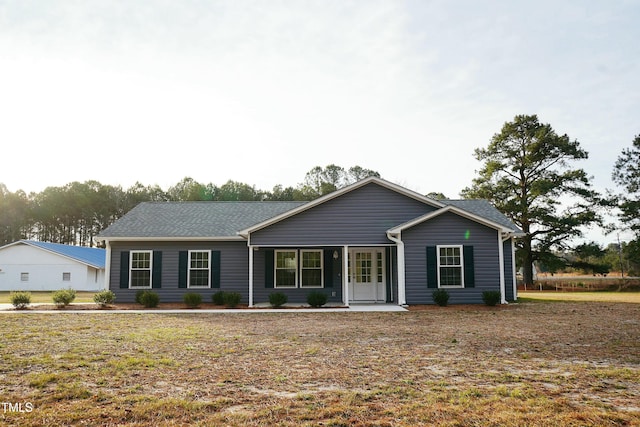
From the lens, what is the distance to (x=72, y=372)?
6.34m

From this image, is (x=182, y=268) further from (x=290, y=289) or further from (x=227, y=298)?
(x=290, y=289)

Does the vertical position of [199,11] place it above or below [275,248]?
above

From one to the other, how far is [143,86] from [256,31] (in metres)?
4.10

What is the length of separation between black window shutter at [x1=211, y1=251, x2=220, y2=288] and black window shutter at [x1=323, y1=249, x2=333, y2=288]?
4353mm

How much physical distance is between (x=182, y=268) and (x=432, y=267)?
9912 millimetres

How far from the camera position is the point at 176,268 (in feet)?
61.0

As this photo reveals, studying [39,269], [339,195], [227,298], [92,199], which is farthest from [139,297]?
[92,199]

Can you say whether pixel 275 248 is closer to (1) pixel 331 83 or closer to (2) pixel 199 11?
(1) pixel 331 83

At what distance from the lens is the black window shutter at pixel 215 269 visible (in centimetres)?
1844

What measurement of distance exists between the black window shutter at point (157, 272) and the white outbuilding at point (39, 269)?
18624 mm

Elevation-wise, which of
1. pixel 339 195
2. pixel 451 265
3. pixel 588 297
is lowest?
pixel 588 297

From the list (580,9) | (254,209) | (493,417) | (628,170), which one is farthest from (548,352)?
(628,170)

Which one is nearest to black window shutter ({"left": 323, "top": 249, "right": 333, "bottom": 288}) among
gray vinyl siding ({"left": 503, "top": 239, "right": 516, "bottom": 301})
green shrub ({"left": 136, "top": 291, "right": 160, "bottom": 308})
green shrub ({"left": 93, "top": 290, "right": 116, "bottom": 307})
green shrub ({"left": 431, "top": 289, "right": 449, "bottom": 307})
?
green shrub ({"left": 431, "top": 289, "right": 449, "bottom": 307})

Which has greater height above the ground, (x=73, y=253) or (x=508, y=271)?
(x=73, y=253)
